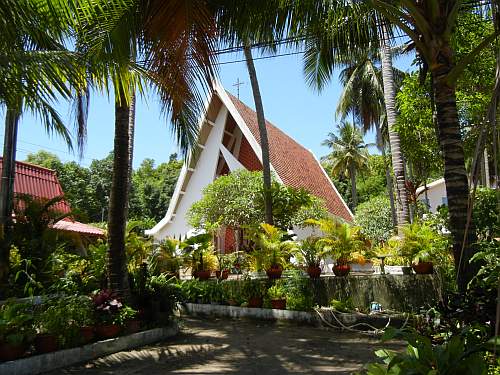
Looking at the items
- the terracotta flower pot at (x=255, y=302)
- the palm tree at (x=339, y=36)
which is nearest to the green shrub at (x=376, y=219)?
the terracotta flower pot at (x=255, y=302)

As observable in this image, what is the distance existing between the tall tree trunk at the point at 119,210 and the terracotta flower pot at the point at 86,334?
125 centimetres

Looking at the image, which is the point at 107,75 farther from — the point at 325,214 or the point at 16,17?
the point at 325,214

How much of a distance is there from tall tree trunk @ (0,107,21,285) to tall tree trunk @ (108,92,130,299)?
2.98 metres

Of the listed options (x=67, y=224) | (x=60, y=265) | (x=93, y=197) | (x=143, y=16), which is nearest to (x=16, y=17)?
(x=143, y=16)

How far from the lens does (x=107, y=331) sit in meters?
7.79

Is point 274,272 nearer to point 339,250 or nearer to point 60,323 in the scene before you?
point 339,250

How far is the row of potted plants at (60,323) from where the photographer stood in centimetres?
626

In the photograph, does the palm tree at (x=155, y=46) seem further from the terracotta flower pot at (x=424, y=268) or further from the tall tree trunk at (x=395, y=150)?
the tall tree trunk at (x=395, y=150)

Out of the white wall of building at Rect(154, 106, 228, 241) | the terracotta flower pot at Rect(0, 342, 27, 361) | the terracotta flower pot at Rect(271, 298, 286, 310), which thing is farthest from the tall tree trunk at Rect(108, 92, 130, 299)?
the white wall of building at Rect(154, 106, 228, 241)

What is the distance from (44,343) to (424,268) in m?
6.84

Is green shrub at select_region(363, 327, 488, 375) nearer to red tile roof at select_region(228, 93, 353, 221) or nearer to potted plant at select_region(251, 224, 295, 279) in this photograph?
potted plant at select_region(251, 224, 295, 279)

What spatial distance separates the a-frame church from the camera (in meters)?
23.6

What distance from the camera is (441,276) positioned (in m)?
8.82

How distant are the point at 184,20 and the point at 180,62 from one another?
47 cm
